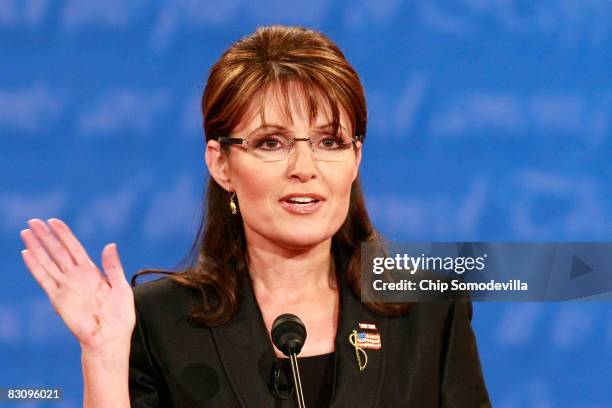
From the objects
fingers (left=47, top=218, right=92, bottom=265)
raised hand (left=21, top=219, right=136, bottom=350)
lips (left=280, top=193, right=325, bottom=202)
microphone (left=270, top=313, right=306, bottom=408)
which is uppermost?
lips (left=280, top=193, right=325, bottom=202)

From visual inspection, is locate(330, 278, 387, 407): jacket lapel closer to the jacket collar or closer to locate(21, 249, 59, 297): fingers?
the jacket collar

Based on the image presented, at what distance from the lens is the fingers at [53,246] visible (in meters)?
1.83

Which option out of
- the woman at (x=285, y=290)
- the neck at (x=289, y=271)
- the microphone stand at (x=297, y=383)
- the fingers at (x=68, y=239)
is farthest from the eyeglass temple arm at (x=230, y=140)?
the microphone stand at (x=297, y=383)

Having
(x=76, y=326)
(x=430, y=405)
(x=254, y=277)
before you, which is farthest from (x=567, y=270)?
(x=76, y=326)

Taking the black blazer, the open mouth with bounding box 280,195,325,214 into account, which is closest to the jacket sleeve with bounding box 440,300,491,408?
the black blazer

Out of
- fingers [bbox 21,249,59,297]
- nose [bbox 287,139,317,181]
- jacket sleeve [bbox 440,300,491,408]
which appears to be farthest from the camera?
jacket sleeve [bbox 440,300,491,408]

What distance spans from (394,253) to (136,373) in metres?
0.70

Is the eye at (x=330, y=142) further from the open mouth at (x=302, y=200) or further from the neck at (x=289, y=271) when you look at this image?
the neck at (x=289, y=271)

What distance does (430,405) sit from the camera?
86.6 inches

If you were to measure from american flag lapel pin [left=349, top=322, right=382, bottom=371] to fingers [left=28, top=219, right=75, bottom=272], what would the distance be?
672 mm

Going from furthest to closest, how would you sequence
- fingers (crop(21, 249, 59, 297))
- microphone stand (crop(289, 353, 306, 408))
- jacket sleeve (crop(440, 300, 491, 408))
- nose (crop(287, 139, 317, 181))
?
jacket sleeve (crop(440, 300, 491, 408))
nose (crop(287, 139, 317, 181))
fingers (crop(21, 249, 59, 297))
microphone stand (crop(289, 353, 306, 408))

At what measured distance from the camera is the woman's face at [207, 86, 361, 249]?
6.94 feet

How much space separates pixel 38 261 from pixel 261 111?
0.59 m

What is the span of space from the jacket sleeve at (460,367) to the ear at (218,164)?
1.99 ft
